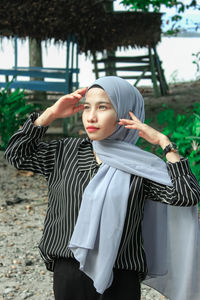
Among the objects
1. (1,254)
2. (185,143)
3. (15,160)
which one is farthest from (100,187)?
(185,143)

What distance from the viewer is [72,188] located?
221cm

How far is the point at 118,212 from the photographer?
6.88 feet

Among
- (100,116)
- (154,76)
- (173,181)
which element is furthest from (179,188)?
(154,76)

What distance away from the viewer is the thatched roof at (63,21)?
853 cm

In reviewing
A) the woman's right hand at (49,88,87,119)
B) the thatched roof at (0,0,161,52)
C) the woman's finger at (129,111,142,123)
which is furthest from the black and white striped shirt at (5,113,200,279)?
the thatched roof at (0,0,161,52)

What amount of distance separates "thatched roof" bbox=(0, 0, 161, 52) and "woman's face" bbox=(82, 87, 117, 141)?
6774 millimetres

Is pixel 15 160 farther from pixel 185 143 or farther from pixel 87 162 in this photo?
pixel 185 143

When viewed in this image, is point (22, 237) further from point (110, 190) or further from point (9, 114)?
point (110, 190)

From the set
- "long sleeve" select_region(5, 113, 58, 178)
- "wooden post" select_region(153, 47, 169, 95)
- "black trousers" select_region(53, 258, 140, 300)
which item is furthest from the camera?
"wooden post" select_region(153, 47, 169, 95)

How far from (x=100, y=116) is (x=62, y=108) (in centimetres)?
26

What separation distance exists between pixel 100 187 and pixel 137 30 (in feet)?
28.6

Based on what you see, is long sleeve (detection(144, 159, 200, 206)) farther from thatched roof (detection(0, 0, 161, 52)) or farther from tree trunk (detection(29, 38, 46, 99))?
tree trunk (detection(29, 38, 46, 99))

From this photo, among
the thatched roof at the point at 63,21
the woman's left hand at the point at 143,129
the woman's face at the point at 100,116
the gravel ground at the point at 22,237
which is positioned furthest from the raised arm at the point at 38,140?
the thatched roof at the point at 63,21

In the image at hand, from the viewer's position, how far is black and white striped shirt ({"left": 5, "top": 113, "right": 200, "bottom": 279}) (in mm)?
2154
